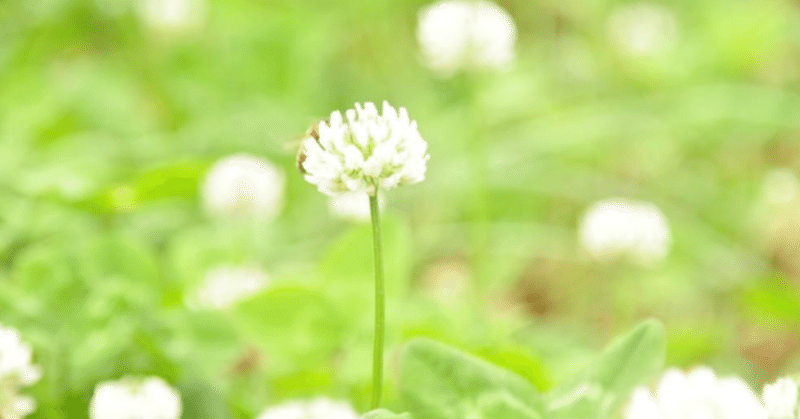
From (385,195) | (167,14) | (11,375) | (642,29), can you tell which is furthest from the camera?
(642,29)

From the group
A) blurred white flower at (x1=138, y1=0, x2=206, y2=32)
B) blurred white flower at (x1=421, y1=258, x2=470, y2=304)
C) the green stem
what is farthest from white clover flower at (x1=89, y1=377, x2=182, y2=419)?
blurred white flower at (x1=138, y1=0, x2=206, y2=32)

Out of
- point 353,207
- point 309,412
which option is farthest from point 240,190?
point 309,412

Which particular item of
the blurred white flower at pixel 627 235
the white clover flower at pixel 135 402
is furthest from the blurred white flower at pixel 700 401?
the blurred white flower at pixel 627 235

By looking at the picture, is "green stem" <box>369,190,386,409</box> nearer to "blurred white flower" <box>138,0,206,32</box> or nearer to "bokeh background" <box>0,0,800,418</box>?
"bokeh background" <box>0,0,800,418</box>

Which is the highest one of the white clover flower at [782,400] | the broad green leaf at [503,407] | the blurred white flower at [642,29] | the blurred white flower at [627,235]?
the blurred white flower at [642,29]

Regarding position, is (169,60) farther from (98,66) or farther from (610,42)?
(610,42)

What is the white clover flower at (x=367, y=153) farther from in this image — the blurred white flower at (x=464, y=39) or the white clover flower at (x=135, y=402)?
the blurred white flower at (x=464, y=39)

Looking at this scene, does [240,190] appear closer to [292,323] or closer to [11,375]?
[292,323]
